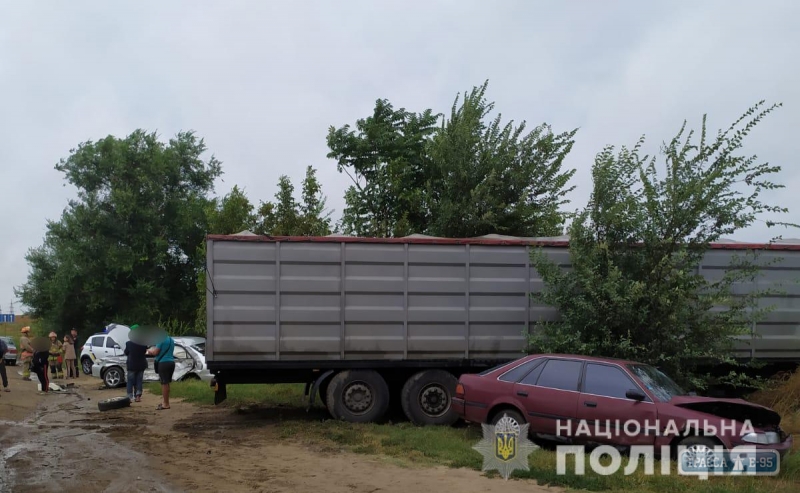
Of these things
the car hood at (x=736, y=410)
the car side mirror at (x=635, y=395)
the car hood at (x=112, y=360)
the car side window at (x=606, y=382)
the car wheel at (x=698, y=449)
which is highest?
the car side window at (x=606, y=382)

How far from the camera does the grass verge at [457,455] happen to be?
23.3 feet

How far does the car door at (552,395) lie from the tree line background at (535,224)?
1.34m

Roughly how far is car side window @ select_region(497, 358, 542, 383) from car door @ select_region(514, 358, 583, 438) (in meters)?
0.07

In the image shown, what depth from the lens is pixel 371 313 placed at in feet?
35.2

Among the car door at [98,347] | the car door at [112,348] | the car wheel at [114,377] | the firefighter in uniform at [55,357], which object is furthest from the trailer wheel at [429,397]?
the firefighter in uniform at [55,357]

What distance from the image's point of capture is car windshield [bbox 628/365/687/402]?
8.32m

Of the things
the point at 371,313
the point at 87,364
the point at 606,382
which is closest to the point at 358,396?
the point at 371,313

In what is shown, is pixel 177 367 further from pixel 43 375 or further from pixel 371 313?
pixel 371 313

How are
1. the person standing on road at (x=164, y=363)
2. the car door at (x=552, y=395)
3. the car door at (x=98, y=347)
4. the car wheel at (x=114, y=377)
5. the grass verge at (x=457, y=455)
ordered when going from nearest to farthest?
1. the grass verge at (x=457, y=455)
2. the car door at (x=552, y=395)
3. the person standing on road at (x=164, y=363)
4. the car wheel at (x=114, y=377)
5. the car door at (x=98, y=347)

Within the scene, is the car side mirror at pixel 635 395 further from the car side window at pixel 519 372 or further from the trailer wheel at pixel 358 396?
the trailer wheel at pixel 358 396

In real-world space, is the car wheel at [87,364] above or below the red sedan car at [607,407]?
below

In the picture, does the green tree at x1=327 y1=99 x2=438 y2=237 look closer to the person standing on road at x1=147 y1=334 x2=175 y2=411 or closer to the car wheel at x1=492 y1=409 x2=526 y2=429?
the person standing on road at x1=147 y1=334 x2=175 y2=411

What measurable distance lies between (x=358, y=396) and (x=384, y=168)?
369 inches

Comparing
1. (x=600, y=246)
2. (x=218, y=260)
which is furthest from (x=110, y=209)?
(x=600, y=246)
